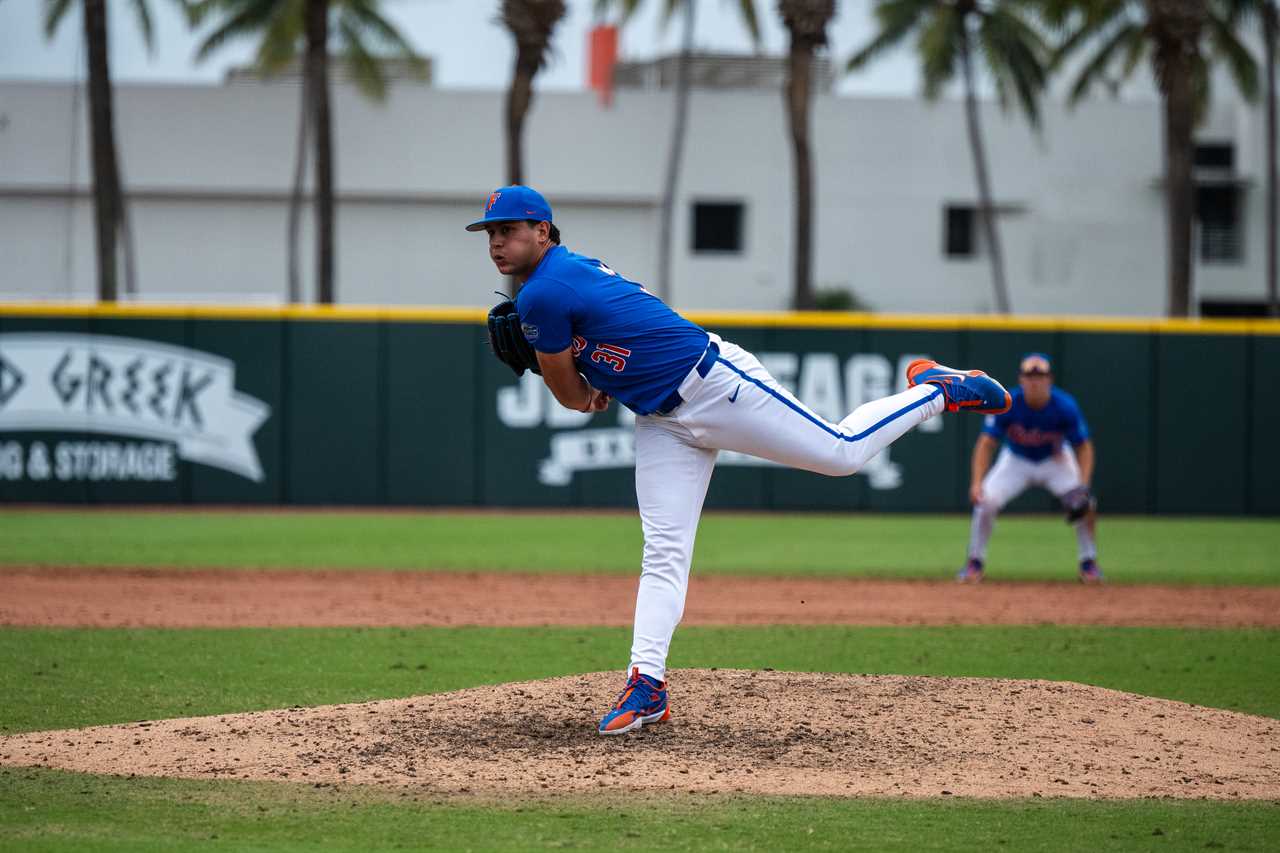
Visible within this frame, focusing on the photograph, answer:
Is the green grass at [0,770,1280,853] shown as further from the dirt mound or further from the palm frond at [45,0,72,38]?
the palm frond at [45,0,72,38]

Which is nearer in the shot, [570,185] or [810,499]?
[810,499]

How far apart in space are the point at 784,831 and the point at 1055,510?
15.1m

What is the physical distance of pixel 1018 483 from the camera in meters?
11.9

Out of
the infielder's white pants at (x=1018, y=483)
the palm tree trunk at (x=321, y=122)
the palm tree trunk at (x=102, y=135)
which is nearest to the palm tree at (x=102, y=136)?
the palm tree trunk at (x=102, y=135)

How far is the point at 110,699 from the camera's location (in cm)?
634

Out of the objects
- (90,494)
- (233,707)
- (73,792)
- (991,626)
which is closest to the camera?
(73,792)

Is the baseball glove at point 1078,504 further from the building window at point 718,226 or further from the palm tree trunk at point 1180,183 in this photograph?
the building window at point 718,226

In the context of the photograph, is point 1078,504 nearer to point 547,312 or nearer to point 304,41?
point 547,312

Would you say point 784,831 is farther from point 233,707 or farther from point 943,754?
point 233,707

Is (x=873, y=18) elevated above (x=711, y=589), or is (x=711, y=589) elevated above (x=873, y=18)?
(x=873, y=18)

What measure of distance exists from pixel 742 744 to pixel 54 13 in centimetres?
3539

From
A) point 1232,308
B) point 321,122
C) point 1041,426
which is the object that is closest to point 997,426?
point 1041,426

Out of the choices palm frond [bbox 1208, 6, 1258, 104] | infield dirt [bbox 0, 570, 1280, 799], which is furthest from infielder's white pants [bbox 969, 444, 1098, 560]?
palm frond [bbox 1208, 6, 1258, 104]

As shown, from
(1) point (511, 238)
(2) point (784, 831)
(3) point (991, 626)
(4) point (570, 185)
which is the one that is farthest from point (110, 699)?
(4) point (570, 185)
